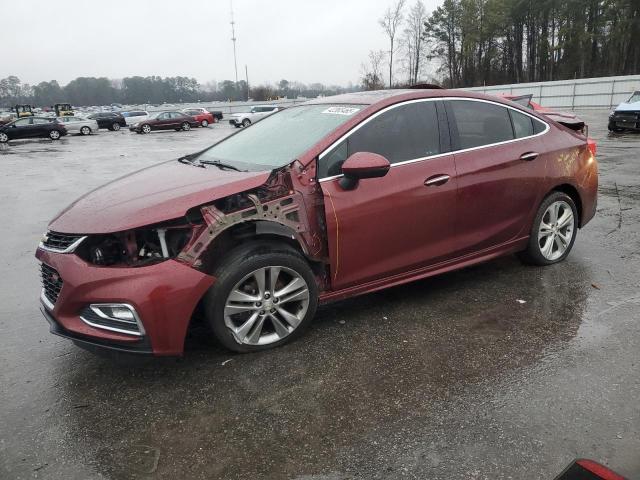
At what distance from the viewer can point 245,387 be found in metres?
2.95

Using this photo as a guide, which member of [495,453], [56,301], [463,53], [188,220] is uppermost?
[463,53]

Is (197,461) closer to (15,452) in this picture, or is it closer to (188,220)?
(15,452)

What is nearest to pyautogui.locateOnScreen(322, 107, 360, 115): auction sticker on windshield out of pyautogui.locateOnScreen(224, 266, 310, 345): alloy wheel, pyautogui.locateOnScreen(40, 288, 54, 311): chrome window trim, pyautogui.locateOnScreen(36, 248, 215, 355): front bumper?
pyautogui.locateOnScreen(224, 266, 310, 345): alloy wheel

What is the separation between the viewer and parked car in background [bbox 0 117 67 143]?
29.5 meters

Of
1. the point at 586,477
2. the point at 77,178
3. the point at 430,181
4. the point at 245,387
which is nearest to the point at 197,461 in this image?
the point at 245,387

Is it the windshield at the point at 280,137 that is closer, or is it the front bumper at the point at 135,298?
the front bumper at the point at 135,298

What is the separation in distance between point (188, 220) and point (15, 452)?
4.92ft

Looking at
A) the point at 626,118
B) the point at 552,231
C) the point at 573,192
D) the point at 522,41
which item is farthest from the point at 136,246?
the point at 522,41

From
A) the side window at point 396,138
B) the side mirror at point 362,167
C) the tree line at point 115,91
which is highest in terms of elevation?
the tree line at point 115,91

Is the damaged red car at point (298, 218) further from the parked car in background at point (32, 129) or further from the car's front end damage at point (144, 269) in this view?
the parked car in background at point (32, 129)

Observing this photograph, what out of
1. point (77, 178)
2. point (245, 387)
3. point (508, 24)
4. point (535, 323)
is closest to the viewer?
point (245, 387)

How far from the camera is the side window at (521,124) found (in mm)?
4414

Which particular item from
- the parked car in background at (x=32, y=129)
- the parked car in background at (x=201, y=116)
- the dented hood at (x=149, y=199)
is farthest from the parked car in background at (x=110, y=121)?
the dented hood at (x=149, y=199)

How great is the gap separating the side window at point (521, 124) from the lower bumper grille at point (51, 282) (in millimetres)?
3841
